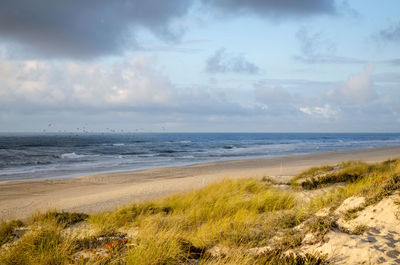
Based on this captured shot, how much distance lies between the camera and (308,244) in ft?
15.2

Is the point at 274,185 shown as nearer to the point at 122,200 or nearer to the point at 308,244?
the point at 122,200

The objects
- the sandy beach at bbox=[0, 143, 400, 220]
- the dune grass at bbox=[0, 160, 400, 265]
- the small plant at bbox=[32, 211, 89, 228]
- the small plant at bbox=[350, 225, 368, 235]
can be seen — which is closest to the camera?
the dune grass at bbox=[0, 160, 400, 265]

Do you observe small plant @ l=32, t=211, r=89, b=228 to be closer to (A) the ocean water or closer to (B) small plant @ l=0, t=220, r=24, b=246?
(B) small plant @ l=0, t=220, r=24, b=246

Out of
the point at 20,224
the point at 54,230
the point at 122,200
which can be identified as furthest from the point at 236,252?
the point at 122,200

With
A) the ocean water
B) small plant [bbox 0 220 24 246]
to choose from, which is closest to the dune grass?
small plant [bbox 0 220 24 246]

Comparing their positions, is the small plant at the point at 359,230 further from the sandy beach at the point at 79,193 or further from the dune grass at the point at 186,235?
the sandy beach at the point at 79,193

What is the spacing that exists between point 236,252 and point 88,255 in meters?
2.45

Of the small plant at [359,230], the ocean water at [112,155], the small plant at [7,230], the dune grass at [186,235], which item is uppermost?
the small plant at [359,230]

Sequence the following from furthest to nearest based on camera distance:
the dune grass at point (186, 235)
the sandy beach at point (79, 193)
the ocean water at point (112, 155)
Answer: the ocean water at point (112, 155) < the sandy beach at point (79, 193) < the dune grass at point (186, 235)

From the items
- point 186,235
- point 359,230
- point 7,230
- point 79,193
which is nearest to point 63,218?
point 7,230

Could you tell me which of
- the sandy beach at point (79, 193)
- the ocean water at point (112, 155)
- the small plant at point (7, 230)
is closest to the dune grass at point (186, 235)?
the small plant at point (7, 230)

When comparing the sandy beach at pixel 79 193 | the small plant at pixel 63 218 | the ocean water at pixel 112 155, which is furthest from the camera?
the ocean water at pixel 112 155

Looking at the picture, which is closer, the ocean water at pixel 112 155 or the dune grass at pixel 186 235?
the dune grass at pixel 186 235

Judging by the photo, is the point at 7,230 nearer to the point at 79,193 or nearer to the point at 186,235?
the point at 186,235
